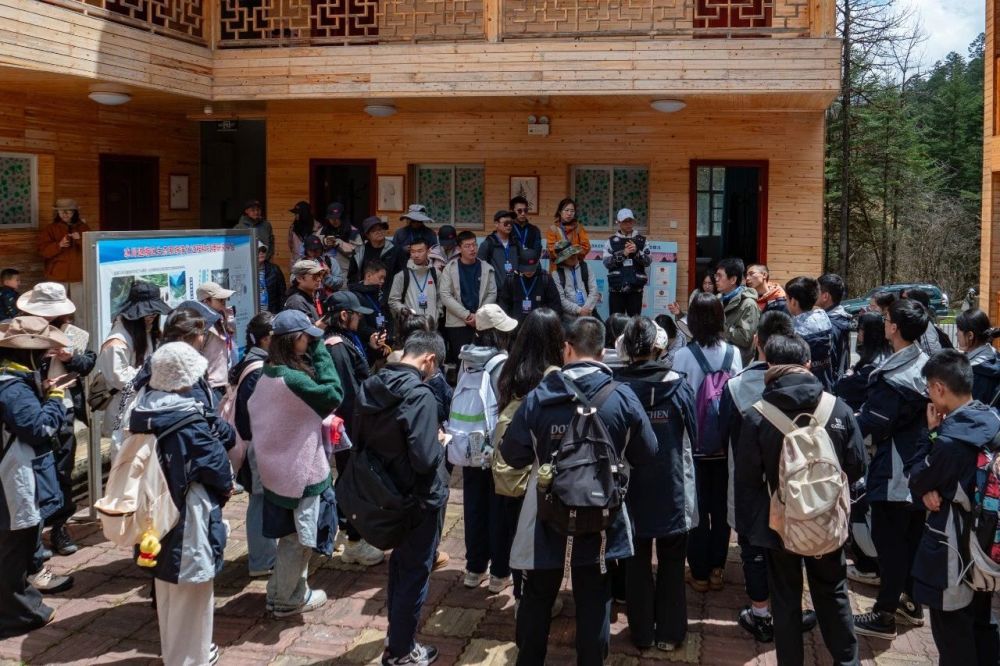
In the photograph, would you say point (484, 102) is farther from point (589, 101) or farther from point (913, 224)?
point (913, 224)

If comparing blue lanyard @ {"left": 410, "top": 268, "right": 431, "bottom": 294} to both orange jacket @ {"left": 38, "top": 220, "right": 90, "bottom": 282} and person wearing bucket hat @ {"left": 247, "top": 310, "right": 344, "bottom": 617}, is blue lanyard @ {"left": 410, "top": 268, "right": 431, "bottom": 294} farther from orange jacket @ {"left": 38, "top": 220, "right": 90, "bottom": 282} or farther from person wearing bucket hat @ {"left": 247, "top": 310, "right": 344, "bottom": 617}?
orange jacket @ {"left": 38, "top": 220, "right": 90, "bottom": 282}

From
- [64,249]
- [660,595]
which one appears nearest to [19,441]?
[660,595]

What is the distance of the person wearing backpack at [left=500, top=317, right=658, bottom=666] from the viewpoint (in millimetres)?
4559

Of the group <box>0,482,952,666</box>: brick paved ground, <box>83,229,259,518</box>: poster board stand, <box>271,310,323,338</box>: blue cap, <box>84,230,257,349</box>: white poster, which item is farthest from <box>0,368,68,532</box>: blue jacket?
<box>84,230,257,349</box>: white poster

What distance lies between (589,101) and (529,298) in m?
3.72

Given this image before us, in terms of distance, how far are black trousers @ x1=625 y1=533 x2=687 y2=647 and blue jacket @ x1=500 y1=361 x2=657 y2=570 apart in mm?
662

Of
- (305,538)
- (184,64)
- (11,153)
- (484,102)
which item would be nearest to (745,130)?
(484,102)

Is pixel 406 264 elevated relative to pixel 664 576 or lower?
elevated

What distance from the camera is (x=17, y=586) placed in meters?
5.73

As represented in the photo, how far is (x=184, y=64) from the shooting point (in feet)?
39.0

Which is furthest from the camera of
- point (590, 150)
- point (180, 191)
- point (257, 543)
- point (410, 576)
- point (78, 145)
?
point (180, 191)

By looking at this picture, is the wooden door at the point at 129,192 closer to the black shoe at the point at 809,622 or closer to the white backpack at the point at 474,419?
the white backpack at the point at 474,419

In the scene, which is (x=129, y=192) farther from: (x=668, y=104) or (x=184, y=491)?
(x=184, y=491)

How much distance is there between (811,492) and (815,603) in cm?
76
